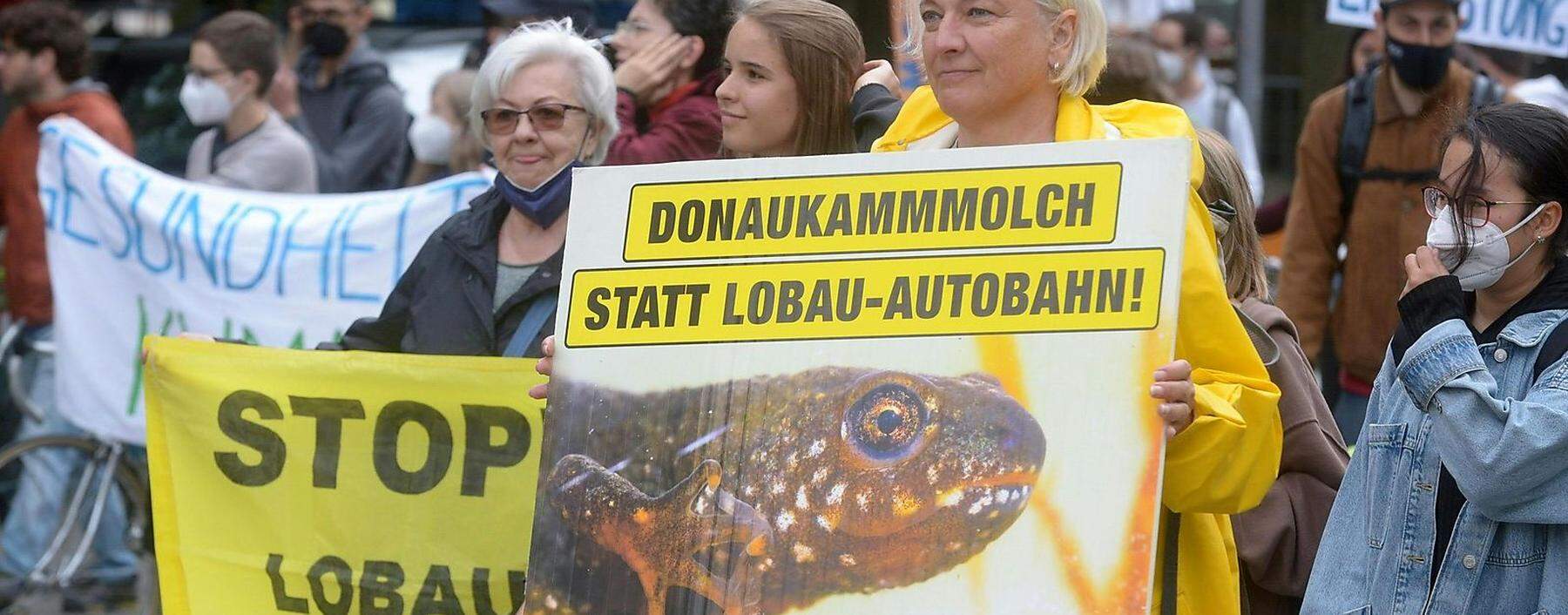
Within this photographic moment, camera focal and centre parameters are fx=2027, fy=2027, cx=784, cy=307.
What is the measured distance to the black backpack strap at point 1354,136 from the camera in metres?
5.87

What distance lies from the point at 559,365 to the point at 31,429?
18.2 ft

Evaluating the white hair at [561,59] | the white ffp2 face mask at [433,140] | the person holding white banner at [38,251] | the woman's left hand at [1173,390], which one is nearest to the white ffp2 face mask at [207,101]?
the person holding white banner at [38,251]

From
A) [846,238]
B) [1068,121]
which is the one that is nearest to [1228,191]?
[1068,121]

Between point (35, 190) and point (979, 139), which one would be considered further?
point (35, 190)

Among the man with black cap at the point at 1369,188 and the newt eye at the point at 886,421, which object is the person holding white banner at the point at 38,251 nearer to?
the man with black cap at the point at 1369,188

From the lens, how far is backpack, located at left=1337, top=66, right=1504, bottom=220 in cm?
584

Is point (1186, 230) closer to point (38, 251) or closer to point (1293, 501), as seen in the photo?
point (1293, 501)

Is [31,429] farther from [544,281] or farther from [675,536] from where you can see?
[675,536]

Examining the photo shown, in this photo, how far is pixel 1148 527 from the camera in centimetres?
254

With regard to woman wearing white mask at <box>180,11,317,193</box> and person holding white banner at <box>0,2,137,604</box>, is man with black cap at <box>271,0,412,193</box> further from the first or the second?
person holding white banner at <box>0,2,137,604</box>

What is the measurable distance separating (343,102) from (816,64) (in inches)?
196

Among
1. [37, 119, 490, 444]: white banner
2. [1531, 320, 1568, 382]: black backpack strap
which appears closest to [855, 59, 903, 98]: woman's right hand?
[1531, 320, 1568, 382]: black backpack strap

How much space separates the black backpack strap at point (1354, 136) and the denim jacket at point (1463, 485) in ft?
9.37

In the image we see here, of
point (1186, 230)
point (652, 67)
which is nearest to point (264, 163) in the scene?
point (652, 67)
